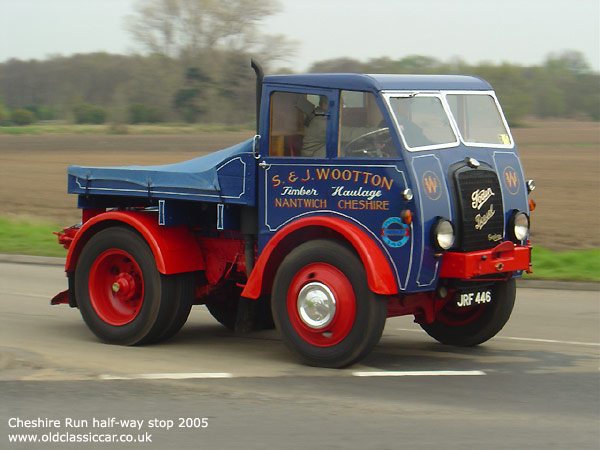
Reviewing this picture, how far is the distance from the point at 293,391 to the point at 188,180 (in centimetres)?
246

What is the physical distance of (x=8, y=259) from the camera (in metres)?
16.5

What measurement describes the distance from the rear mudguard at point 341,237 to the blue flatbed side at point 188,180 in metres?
0.50

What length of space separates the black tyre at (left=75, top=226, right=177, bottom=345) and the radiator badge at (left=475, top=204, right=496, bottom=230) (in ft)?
9.41

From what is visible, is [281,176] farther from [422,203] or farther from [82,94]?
[82,94]

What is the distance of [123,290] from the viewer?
30.8ft

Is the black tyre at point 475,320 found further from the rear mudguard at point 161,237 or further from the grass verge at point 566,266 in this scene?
the grass verge at point 566,266

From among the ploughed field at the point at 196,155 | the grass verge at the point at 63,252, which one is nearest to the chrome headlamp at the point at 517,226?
the grass verge at the point at 63,252

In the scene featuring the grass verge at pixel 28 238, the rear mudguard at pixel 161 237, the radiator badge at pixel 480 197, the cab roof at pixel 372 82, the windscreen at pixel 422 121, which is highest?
the cab roof at pixel 372 82

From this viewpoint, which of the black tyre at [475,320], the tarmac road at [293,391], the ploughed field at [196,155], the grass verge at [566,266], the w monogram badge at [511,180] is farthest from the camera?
the ploughed field at [196,155]

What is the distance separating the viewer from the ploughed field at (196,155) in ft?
69.8

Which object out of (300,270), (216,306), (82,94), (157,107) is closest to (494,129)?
(300,270)

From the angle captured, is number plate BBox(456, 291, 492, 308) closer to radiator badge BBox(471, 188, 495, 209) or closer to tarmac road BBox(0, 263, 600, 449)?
tarmac road BBox(0, 263, 600, 449)

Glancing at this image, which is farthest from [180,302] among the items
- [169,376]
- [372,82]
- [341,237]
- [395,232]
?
[372,82]

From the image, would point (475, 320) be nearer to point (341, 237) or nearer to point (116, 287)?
point (341, 237)
